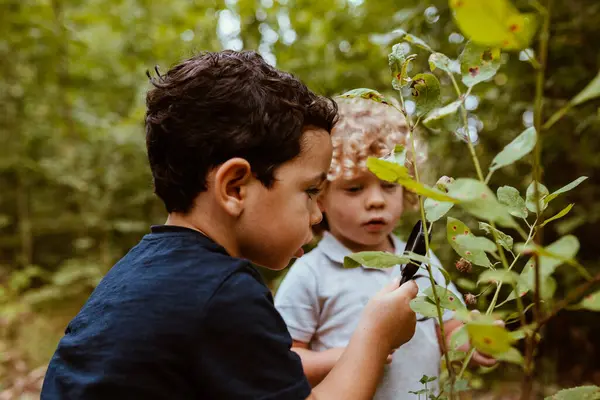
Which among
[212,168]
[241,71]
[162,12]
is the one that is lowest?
[212,168]

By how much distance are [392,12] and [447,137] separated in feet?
2.94

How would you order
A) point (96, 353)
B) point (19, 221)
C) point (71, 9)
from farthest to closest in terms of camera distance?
point (19, 221)
point (71, 9)
point (96, 353)

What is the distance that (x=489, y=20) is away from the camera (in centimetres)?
60

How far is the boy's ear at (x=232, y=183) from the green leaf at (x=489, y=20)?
588mm

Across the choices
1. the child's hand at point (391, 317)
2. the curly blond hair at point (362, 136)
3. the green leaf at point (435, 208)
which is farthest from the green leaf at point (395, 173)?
the curly blond hair at point (362, 136)

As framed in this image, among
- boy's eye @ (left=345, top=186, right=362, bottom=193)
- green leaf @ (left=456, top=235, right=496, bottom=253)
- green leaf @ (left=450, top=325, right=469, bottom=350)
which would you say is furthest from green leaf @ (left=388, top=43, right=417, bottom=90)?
boy's eye @ (left=345, top=186, right=362, bottom=193)

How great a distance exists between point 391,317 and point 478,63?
0.57m

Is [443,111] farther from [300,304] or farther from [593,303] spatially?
[300,304]

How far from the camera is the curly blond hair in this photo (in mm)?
1664

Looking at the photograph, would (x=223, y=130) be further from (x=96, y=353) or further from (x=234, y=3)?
(x=234, y=3)

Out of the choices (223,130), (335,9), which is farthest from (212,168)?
(335,9)

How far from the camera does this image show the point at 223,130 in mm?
1118

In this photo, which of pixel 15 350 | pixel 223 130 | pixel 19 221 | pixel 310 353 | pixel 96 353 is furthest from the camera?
pixel 19 221

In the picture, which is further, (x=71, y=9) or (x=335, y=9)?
(x=71, y=9)
